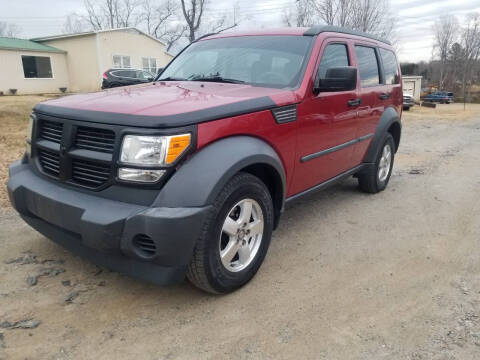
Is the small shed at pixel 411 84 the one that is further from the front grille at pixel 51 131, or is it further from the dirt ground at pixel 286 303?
the front grille at pixel 51 131

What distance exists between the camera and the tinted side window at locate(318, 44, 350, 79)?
3.57 metres

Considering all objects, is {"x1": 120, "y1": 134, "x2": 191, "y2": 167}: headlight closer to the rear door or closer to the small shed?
the rear door

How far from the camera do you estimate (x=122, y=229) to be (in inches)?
88.0

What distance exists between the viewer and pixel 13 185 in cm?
287

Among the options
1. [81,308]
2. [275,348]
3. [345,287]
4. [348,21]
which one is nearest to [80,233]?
[81,308]

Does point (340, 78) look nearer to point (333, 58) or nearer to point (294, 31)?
point (333, 58)

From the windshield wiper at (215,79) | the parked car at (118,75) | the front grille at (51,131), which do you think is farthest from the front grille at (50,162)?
the parked car at (118,75)

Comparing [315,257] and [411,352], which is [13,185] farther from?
[411,352]

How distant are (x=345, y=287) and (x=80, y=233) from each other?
191 centimetres

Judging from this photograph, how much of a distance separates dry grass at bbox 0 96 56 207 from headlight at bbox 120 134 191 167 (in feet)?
9.66

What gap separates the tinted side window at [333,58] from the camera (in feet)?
11.7

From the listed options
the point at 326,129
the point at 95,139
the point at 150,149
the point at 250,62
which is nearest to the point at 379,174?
the point at 326,129

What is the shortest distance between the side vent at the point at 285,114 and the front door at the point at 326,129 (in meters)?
0.07

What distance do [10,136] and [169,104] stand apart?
7.15 meters
